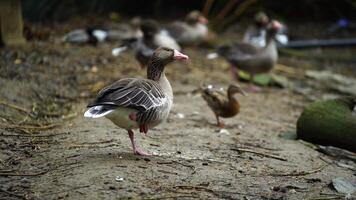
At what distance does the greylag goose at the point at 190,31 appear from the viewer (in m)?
12.9

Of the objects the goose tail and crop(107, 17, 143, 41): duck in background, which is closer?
the goose tail

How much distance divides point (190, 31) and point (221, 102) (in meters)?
5.76

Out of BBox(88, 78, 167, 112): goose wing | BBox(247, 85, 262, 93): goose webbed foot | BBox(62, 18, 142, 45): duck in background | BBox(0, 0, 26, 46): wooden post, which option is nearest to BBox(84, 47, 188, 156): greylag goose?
BBox(88, 78, 167, 112): goose wing

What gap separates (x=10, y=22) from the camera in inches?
381

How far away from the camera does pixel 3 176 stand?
14.7 ft

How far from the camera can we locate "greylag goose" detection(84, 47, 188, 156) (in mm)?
4770

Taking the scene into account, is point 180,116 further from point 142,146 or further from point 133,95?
point 133,95

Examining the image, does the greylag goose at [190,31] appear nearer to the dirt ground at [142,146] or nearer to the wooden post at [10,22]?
the dirt ground at [142,146]

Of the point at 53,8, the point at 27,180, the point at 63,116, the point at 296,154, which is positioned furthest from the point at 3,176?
the point at 53,8

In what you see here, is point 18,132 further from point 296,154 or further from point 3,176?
point 296,154

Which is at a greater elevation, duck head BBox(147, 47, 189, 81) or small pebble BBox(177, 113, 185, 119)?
duck head BBox(147, 47, 189, 81)

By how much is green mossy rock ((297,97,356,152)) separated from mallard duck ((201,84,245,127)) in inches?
41.9

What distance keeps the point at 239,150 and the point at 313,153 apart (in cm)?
88

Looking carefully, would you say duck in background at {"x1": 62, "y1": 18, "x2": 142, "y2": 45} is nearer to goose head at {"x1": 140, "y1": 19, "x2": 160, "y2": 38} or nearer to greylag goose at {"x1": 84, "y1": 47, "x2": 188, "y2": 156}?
goose head at {"x1": 140, "y1": 19, "x2": 160, "y2": 38}
